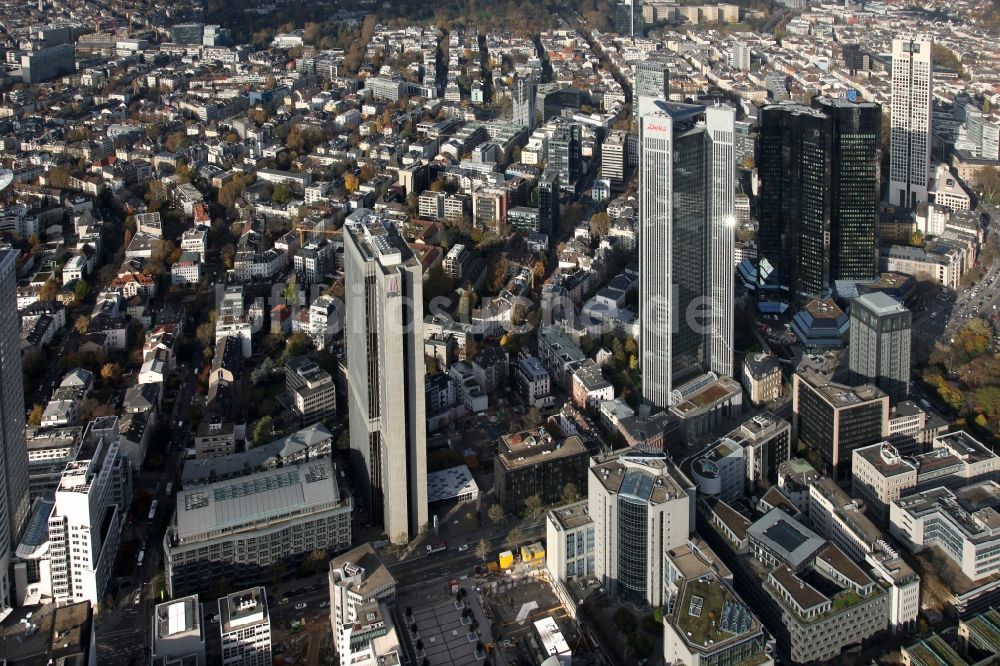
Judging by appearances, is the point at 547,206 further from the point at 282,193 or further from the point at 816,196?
the point at 282,193

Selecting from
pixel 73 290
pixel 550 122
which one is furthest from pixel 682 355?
pixel 550 122

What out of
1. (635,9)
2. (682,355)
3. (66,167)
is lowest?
(682,355)

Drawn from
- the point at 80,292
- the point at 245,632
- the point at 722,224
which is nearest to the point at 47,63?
the point at 80,292

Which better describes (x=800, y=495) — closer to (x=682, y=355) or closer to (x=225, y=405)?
(x=682, y=355)

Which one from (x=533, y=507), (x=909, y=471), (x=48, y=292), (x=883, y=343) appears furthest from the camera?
(x=48, y=292)

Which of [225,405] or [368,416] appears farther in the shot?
[225,405]

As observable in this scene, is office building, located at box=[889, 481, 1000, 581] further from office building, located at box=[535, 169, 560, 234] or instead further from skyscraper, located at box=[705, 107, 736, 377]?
office building, located at box=[535, 169, 560, 234]

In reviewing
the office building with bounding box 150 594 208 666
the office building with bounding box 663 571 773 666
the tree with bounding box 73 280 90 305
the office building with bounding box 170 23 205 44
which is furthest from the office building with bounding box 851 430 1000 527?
the office building with bounding box 170 23 205 44

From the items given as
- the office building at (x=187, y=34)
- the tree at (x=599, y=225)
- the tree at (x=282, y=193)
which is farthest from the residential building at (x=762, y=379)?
the office building at (x=187, y=34)
